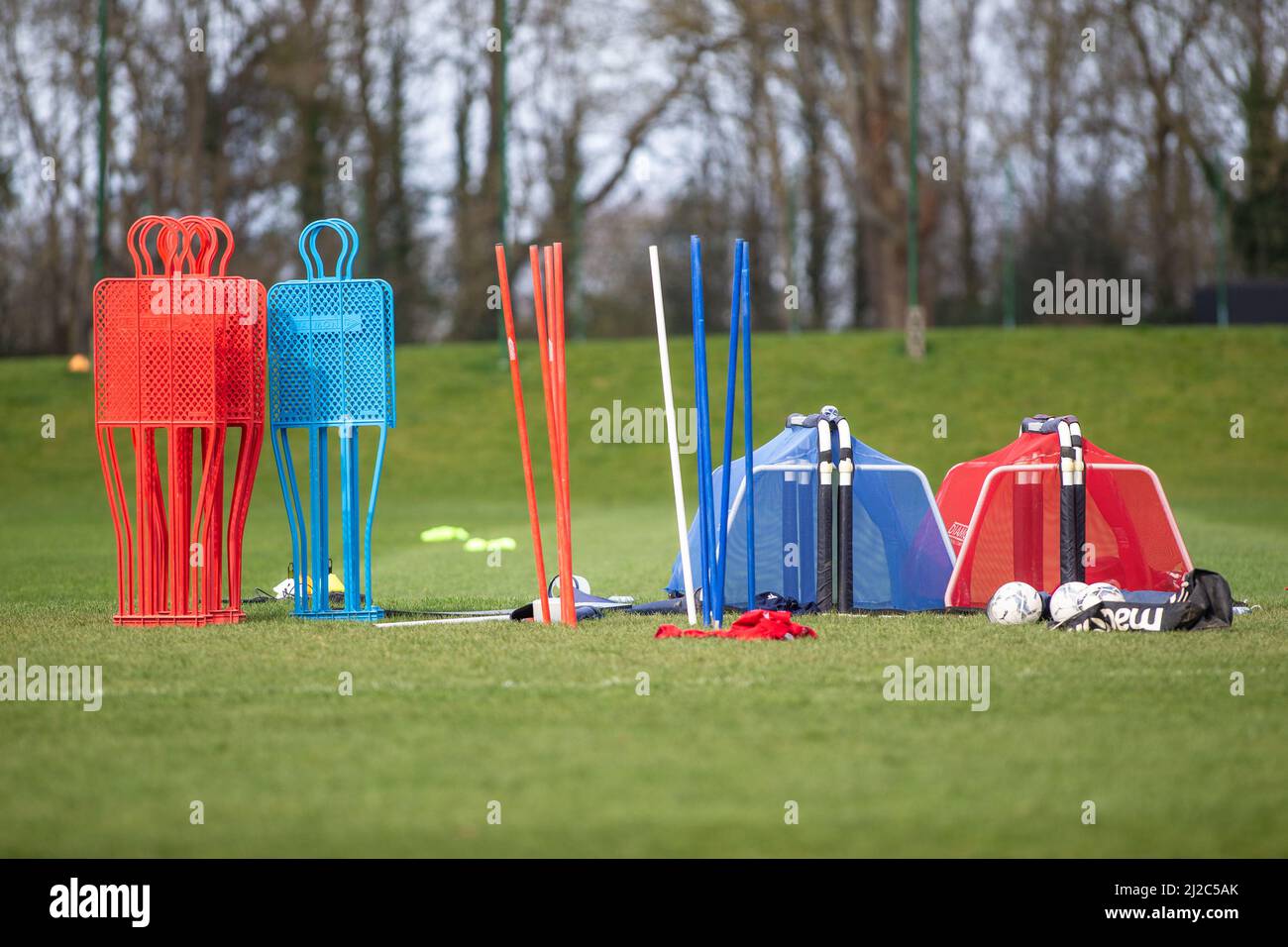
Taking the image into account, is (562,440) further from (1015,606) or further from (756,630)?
(1015,606)

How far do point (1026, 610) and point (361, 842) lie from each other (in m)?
5.48

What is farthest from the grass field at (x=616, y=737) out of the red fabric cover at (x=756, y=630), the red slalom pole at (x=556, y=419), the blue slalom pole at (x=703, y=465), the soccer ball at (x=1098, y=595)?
the blue slalom pole at (x=703, y=465)

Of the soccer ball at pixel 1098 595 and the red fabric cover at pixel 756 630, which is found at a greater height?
the soccer ball at pixel 1098 595

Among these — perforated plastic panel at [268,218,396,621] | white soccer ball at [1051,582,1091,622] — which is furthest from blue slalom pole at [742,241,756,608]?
perforated plastic panel at [268,218,396,621]

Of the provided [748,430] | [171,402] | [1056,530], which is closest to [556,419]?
[748,430]

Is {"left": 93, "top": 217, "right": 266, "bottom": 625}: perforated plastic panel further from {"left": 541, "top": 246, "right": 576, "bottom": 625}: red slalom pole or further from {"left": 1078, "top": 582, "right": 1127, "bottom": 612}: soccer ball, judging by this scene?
{"left": 1078, "top": 582, "right": 1127, "bottom": 612}: soccer ball

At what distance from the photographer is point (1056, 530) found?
1008cm

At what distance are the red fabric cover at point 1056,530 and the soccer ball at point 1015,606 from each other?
598mm

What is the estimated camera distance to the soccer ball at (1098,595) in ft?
28.8

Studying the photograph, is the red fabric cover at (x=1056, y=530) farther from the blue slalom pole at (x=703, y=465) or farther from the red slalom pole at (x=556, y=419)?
the red slalom pole at (x=556, y=419)

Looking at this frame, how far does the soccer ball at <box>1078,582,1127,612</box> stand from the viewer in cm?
877
